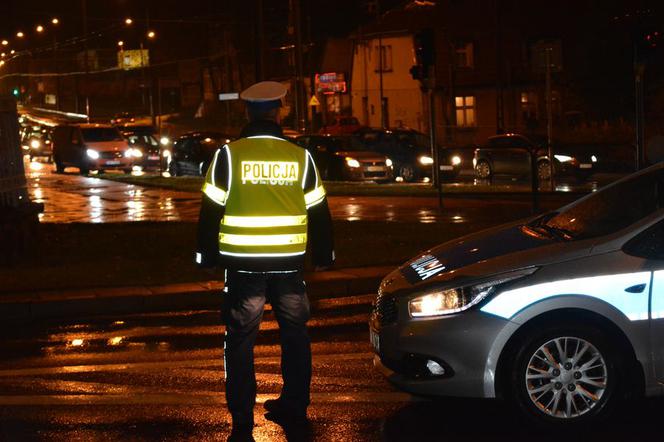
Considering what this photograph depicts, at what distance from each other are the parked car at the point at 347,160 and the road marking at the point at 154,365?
23.7 metres

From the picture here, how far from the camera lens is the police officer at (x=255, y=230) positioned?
20.9 ft

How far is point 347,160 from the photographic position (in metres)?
32.8

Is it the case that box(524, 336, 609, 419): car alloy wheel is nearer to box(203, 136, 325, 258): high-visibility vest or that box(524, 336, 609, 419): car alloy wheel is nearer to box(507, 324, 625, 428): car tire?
box(507, 324, 625, 428): car tire

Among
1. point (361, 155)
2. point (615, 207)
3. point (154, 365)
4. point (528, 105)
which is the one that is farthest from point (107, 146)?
point (615, 207)

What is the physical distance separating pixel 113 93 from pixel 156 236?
328 ft

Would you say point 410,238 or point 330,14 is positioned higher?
point 330,14

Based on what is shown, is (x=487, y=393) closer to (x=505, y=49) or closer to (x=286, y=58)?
(x=505, y=49)

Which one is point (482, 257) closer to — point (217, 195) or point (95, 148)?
point (217, 195)

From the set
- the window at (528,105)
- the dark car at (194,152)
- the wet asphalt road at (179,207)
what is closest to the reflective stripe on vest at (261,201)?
the wet asphalt road at (179,207)

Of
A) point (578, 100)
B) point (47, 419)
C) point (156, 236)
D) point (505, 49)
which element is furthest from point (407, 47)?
point (47, 419)

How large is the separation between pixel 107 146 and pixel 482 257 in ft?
119

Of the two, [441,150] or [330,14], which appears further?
[330,14]

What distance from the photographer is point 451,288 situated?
6477mm

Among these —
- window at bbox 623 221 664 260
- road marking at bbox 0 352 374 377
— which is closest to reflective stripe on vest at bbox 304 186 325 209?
window at bbox 623 221 664 260
